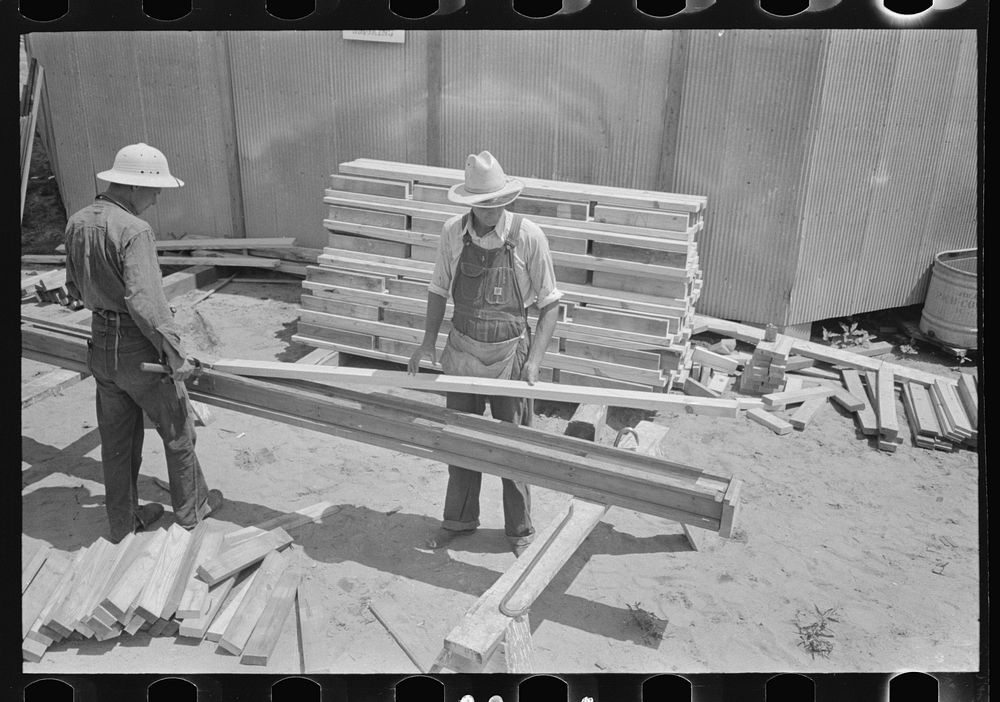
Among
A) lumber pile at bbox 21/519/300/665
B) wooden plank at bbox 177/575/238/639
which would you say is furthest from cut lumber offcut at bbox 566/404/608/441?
wooden plank at bbox 177/575/238/639

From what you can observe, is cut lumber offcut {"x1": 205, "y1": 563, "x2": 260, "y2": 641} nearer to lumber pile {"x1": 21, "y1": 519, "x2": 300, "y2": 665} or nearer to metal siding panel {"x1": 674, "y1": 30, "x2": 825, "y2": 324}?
lumber pile {"x1": 21, "y1": 519, "x2": 300, "y2": 665}

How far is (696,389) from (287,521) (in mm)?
3712

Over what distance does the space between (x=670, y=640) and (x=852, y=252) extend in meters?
5.45

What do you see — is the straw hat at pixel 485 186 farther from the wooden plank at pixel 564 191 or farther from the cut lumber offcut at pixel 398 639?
the cut lumber offcut at pixel 398 639

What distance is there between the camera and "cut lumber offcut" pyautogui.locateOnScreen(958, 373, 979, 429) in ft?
23.2

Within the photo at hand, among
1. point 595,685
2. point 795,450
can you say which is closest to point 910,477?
point 795,450

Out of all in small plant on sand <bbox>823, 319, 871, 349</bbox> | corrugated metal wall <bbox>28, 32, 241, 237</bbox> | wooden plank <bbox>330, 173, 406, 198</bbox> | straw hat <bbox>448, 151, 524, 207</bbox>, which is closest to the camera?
straw hat <bbox>448, 151, 524, 207</bbox>

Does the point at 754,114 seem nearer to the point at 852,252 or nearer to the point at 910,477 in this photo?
the point at 852,252

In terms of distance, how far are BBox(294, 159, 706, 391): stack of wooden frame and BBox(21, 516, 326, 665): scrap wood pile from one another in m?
3.05

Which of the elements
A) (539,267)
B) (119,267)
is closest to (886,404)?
(539,267)

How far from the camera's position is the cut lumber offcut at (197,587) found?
14.9 feet

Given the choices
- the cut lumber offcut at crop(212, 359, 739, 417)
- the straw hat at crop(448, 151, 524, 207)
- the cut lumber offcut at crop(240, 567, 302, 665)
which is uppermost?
the straw hat at crop(448, 151, 524, 207)

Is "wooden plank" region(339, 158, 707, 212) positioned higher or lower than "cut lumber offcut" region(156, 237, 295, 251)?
higher

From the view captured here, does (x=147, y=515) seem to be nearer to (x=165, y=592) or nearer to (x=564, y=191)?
(x=165, y=592)
